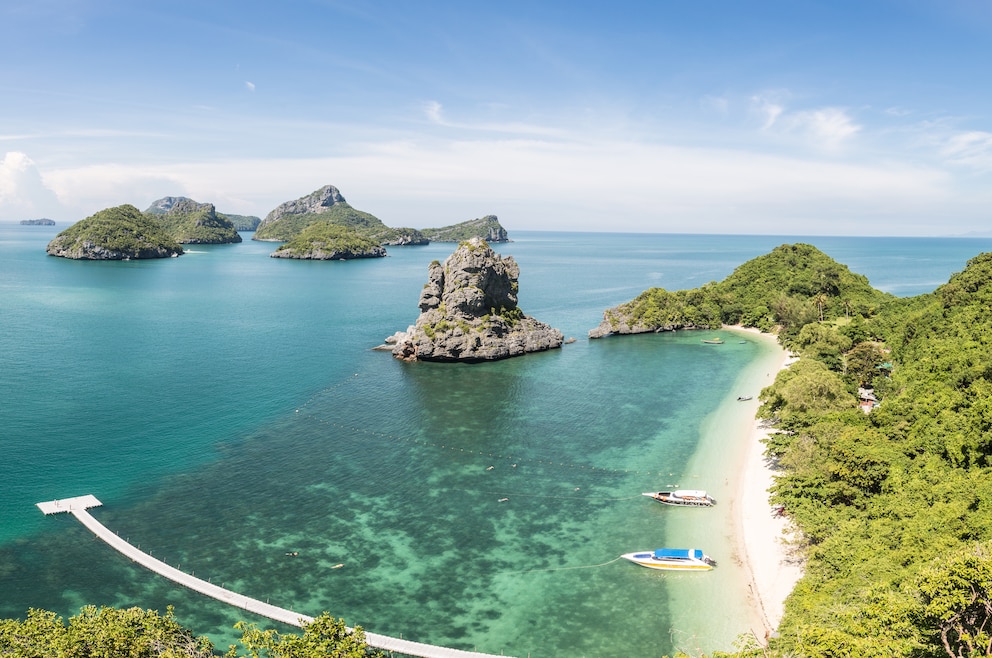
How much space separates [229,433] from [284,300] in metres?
109

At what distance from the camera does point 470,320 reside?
111 metres

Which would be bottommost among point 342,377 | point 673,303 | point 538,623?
point 538,623

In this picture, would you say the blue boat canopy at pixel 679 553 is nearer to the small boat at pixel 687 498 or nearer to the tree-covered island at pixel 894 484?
the tree-covered island at pixel 894 484

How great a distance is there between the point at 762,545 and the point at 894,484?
11.2 metres

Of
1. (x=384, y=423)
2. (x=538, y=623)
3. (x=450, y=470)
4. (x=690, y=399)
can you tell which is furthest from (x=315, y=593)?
(x=690, y=399)

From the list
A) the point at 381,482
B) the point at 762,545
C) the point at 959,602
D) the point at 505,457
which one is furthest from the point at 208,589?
the point at 959,602

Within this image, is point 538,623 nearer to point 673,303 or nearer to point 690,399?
point 690,399

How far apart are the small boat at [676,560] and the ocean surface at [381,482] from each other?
0.83 m

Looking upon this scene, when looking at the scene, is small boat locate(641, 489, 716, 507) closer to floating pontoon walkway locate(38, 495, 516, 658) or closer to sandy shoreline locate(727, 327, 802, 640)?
sandy shoreline locate(727, 327, 802, 640)

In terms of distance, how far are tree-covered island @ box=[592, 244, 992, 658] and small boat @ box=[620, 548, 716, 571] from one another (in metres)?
7.36

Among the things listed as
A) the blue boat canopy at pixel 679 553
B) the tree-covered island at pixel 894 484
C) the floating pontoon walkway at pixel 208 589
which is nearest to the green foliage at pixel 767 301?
→ the tree-covered island at pixel 894 484

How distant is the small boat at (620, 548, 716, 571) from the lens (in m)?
44.9

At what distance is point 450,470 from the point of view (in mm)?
62250

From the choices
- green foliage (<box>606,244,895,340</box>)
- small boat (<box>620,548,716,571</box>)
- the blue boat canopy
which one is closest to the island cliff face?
green foliage (<box>606,244,895,340</box>)
